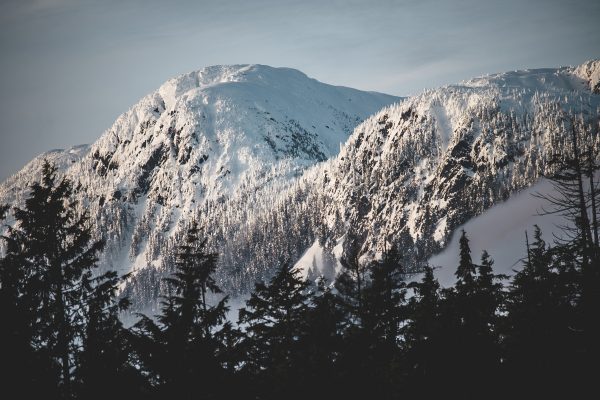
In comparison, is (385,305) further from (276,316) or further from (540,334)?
(540,334)

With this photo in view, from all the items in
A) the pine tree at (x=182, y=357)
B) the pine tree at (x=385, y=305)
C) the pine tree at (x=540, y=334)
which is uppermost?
the pine tree at (x=385, y=305)

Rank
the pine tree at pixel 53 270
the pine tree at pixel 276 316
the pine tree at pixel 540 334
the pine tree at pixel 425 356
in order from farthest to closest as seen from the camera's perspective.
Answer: the pine tree at pixel 276 316 < the pine tree at pixel 425 356 < the pine tree at pixel 540 334 < the pine tree at pixel 53 270

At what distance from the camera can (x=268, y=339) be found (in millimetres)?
25156

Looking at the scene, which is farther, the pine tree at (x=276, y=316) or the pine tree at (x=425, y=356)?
the pine tree at (x=276, y=316)

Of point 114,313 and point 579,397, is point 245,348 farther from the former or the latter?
point 579,397

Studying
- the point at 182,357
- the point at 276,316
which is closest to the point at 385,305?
the point at 276,316

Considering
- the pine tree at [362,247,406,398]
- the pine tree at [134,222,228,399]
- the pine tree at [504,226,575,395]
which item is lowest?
the pine tree at [134,222,228,399]

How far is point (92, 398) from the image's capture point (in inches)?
599

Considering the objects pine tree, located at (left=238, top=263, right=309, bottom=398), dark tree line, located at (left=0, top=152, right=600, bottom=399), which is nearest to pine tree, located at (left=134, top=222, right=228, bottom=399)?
dark tree line, located at (left=0, top=152, right=600, bottom=399)

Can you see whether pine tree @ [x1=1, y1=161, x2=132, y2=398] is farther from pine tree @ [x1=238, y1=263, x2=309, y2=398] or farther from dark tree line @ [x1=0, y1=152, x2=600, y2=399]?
pine tree @ [x1=238, y1=263, x2=309, y2=398]

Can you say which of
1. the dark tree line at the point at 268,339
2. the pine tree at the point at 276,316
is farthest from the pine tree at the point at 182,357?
the pine tree at the point at 276,316

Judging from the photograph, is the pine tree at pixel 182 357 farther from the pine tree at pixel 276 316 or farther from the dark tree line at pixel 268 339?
the pine tree at pixel 276 316

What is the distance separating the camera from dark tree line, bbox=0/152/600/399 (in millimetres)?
15148

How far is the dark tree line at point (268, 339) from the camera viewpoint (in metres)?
15.1
